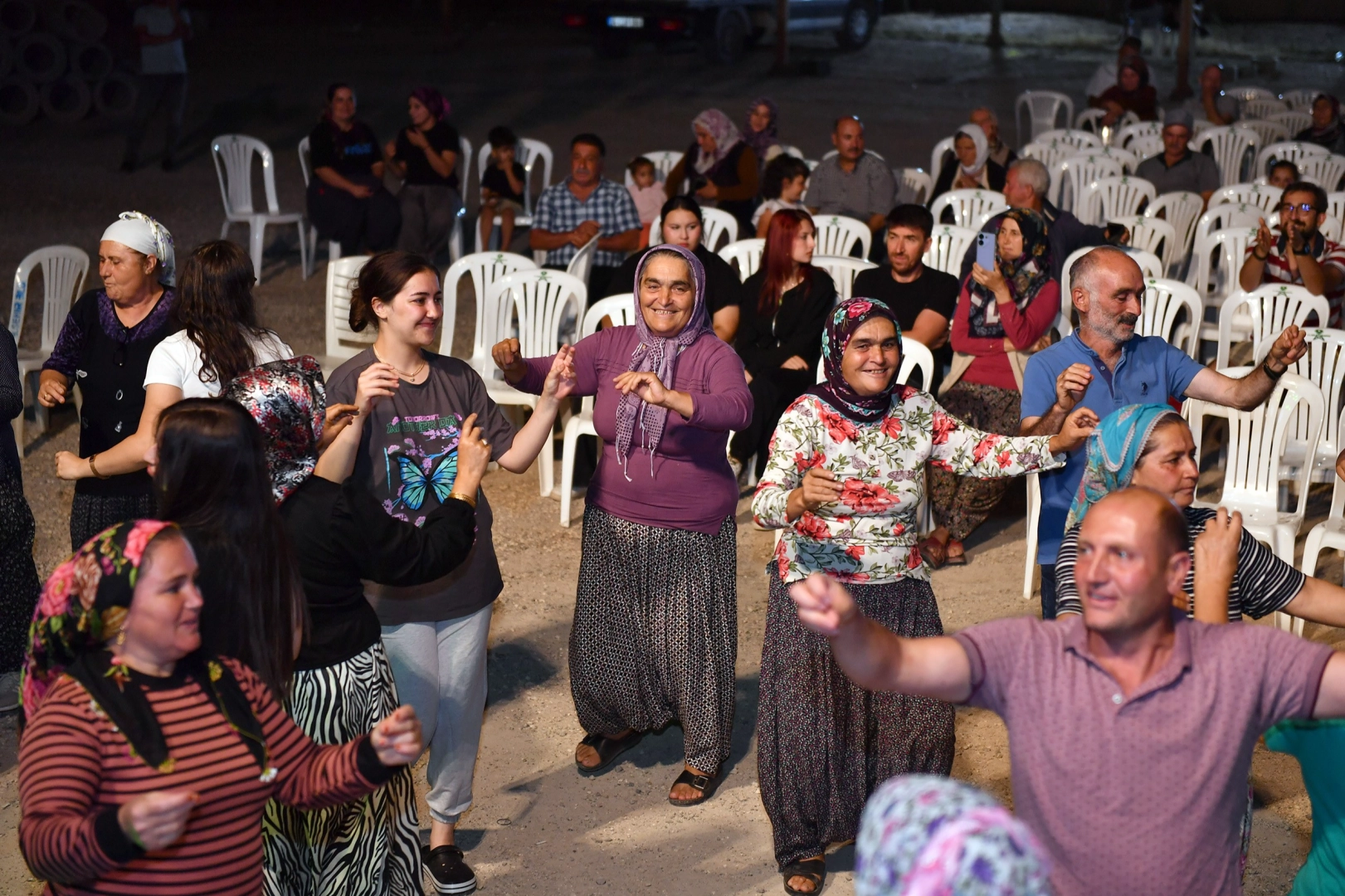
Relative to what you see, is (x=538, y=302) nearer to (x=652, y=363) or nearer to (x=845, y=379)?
(x=652, y=363)

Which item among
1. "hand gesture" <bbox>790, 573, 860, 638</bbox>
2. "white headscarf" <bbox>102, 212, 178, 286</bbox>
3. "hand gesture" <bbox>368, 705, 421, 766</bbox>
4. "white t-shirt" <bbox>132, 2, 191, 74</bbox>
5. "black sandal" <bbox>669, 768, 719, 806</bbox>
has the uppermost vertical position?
"white t-shirt" <bbox>132, 2, 191, 74</bbox>

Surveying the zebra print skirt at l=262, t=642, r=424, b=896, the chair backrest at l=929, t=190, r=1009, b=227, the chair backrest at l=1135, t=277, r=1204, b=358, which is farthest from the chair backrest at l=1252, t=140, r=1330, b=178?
the zebra print skirt at l=262, t=642, r=424, b=896

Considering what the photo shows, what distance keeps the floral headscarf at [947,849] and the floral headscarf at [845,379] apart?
1937 mm

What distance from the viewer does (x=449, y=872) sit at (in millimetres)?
3836

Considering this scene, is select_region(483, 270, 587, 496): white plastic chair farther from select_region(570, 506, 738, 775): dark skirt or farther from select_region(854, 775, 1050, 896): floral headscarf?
select_region(854, 775, 1050, 896): floral headscarf

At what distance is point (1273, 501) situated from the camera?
17.9 feet

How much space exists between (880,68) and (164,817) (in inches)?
841

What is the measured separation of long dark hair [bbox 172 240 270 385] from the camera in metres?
3.83

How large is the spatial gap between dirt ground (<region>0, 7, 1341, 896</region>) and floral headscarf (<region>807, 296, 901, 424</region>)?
4.22 ft

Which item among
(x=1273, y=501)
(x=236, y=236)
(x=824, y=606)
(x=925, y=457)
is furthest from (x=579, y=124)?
(x=824, y=606)

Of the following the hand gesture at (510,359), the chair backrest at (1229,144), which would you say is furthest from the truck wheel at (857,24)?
the hand gesture at (510,359)

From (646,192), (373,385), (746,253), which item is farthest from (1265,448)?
(646,192)

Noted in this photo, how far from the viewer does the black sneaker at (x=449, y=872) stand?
382cm

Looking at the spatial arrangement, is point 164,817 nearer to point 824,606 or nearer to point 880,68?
point 824,606
